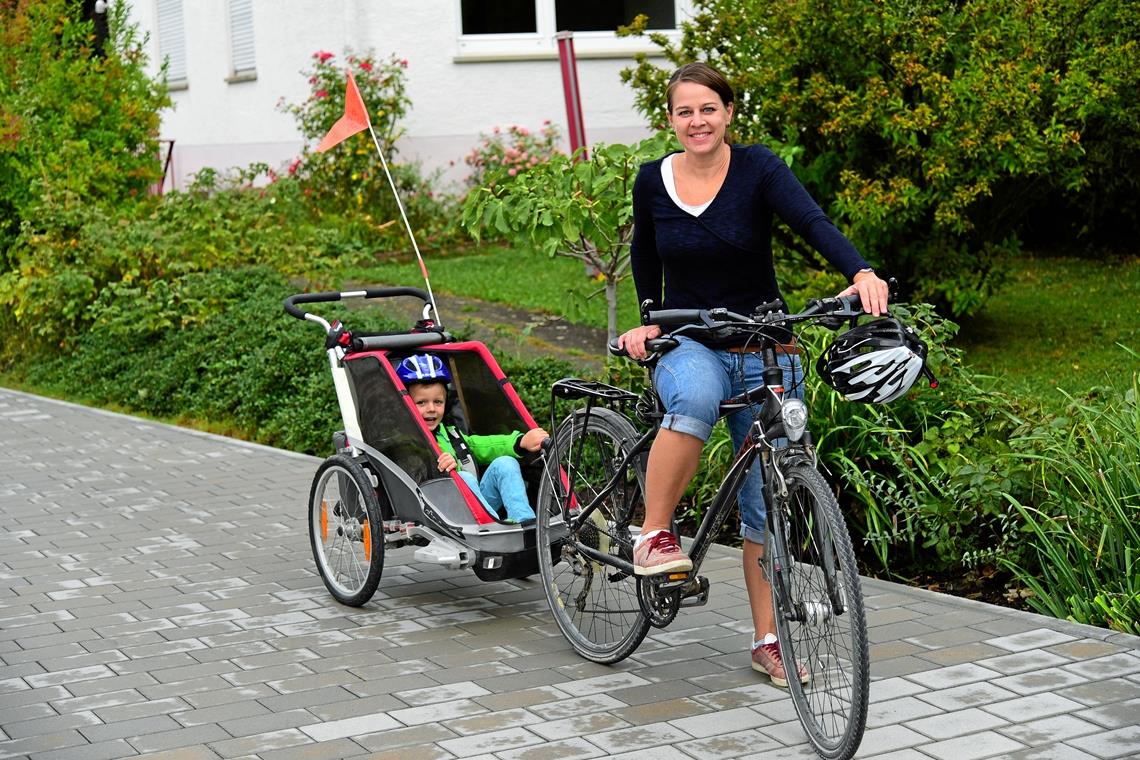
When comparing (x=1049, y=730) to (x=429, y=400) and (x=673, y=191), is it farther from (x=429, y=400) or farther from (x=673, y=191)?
(x=429, y=400)

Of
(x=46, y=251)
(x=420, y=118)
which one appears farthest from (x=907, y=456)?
(x=420, y=118)

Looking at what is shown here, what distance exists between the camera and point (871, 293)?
4.30 m

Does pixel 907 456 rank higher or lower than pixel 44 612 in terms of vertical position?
higher

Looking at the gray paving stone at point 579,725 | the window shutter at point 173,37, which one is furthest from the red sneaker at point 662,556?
the window shutter at point 173,37

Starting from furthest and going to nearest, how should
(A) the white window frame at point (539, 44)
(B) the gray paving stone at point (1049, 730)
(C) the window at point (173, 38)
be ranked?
(C) the window at point (173, 38) < (A) the white window frame at point (539, 44) < (B) the gray paving stone at point (1049, 730)

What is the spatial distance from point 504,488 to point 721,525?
142cm

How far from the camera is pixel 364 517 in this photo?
6.32m

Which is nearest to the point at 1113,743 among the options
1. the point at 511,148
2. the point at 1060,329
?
the point at 1060,329

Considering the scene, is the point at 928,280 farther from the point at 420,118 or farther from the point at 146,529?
the point at 420,118

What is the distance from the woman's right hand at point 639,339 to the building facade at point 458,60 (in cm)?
1317

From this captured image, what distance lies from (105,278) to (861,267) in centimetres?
1043

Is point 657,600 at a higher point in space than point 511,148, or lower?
lower

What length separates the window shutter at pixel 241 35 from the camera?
66.1ft

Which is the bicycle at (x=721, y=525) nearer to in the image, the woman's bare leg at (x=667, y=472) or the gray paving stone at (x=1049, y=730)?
the woman's bare leg at (x=667, y=472)
